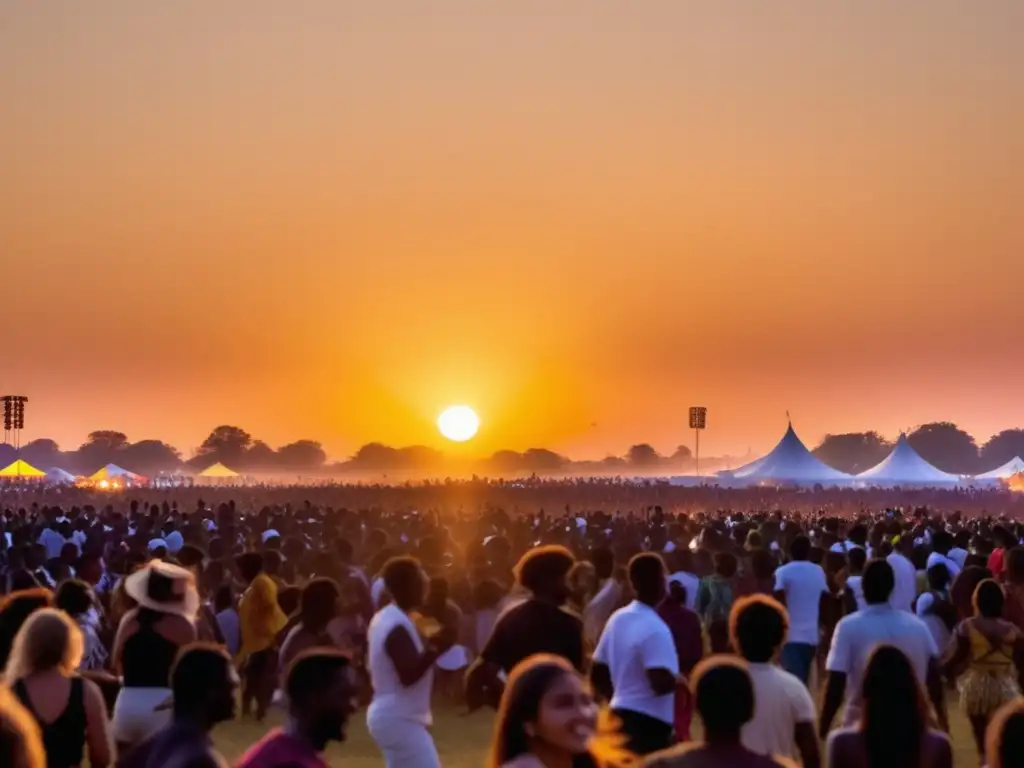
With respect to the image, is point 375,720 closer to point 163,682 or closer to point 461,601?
point 163,682

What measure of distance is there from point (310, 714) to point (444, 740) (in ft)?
27.8

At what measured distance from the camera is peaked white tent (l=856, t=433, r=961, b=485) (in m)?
55.0

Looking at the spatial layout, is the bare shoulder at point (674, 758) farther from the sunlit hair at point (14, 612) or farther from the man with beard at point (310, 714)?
the sunlit hair at point (14, 612)

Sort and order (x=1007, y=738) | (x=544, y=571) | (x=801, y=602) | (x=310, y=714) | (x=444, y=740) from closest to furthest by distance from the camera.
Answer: (x=1007, y=738) < (x=310, y=714) < (x=544, y=571) < (x=801, y=602) < (x=444, y=740)

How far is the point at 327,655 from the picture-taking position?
4.79m

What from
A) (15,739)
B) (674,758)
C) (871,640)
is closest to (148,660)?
(674,758)

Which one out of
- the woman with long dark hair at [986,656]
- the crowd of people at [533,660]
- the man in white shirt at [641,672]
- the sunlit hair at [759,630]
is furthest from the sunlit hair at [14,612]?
the woman with long dark hair at [986,656]

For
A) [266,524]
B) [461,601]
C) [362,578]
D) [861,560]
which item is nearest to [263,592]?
[362,578]

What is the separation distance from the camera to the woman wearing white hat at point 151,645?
261 inches

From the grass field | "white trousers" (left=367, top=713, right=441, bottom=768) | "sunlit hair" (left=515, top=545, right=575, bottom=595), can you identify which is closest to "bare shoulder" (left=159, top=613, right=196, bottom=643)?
"white trousers" (left=367, top=713, right=441, bottom=768)

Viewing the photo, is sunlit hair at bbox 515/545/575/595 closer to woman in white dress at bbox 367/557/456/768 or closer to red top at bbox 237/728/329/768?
woman in white dress at bbox 367/557/456/768

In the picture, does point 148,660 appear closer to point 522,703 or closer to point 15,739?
point 522,703

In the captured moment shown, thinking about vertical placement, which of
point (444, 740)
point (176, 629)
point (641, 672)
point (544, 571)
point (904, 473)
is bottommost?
point (444, 740)

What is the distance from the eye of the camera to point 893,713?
4965 mm
